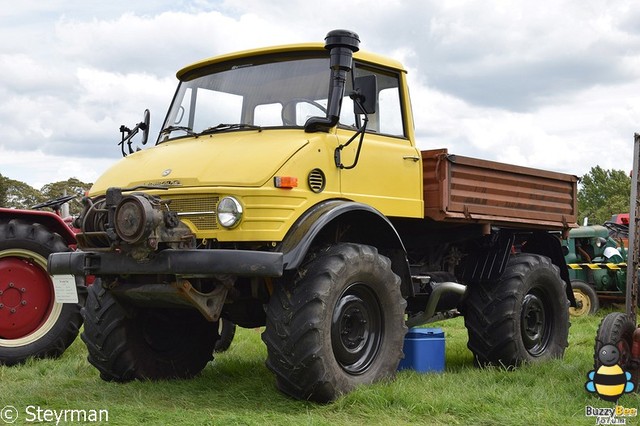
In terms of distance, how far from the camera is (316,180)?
6180 millimetres

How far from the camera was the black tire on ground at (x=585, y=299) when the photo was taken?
1441 cm

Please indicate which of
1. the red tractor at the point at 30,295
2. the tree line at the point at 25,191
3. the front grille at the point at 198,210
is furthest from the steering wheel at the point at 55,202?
the tree line at the point at 25,191

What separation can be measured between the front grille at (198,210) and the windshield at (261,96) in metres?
1.06

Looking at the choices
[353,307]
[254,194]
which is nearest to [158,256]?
[254,194]

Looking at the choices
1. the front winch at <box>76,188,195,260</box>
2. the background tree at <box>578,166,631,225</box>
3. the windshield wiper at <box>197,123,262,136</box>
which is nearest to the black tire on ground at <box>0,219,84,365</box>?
the windshield wiper at <box>197,123,262,136</box>

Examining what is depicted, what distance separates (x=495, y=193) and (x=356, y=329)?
2514 mm

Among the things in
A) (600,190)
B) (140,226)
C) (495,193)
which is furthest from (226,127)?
(600,190)

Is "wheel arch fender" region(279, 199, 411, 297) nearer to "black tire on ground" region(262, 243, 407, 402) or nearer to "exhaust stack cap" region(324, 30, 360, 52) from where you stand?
"black tire on ground" region(262, 243, 407, 402)

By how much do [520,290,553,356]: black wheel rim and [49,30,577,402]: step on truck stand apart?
0.02 m

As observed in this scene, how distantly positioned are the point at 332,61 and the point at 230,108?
1321 millimetres

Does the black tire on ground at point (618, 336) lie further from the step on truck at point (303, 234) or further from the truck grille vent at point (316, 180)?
the truck grille vent at point (316, 180)

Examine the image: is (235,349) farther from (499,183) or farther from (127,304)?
(499,183)

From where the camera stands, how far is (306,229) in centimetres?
580

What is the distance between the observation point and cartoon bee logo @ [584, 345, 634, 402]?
584 cm
